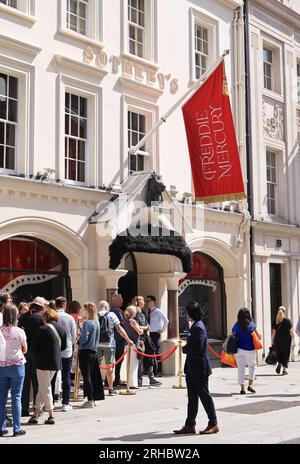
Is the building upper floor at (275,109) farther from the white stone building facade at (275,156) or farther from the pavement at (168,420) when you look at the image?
the pavement at (168,420)

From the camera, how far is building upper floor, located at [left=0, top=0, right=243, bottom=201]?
49.1 feet

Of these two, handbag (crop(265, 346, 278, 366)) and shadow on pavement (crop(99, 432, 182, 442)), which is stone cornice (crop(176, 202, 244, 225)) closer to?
handbag (crop(265, 346, 278, 366))

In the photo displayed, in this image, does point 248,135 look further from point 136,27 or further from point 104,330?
point 104,330

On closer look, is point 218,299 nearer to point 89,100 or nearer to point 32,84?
point 89,100

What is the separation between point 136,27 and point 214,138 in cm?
389

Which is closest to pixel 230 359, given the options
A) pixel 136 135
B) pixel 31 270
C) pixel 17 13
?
pixel 31 270

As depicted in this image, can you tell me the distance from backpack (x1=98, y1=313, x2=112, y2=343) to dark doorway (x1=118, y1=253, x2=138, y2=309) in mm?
4941

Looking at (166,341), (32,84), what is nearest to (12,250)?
(32,84)

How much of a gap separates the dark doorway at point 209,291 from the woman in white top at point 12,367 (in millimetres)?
10571

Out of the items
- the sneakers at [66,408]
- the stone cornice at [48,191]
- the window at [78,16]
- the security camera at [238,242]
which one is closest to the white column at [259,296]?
the security camera at [238,242]

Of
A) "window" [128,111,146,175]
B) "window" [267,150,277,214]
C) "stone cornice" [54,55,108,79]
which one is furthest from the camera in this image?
"window" [267,150,277,214]

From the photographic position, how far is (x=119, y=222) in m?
16.0

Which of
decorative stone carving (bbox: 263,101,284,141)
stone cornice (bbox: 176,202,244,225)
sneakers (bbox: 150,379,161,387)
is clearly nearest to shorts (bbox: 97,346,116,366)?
sneakers (bbox: 150,379,161,387)

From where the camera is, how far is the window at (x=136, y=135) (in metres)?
17.9
